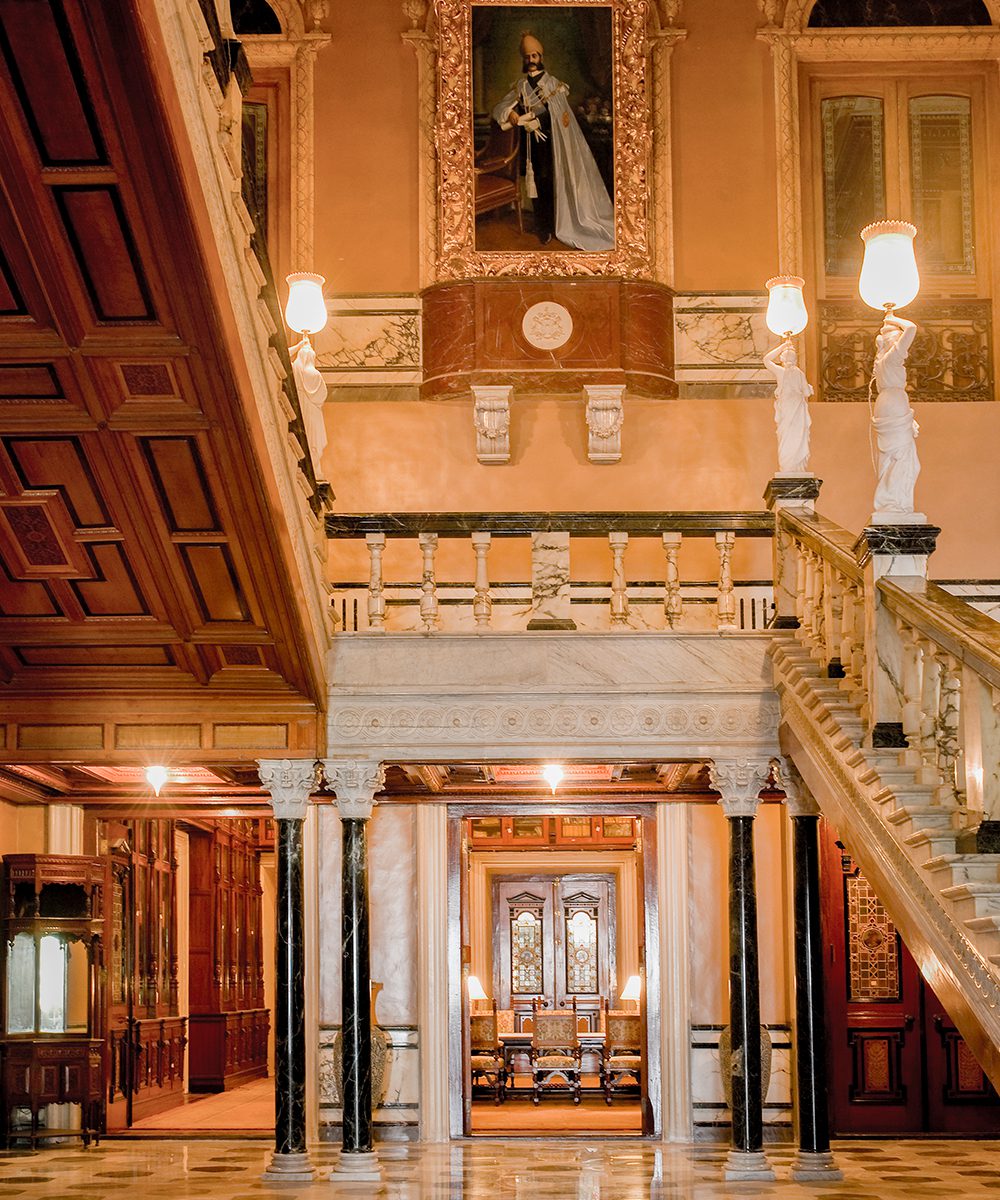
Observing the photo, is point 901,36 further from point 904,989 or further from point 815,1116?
point 815,1116

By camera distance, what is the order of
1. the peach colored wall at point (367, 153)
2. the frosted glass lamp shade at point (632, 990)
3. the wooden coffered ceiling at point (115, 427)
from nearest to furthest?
the wooden coffered ceiling at point (115, 427), the peach colored wall at point (367, 153), the frosted glass lamp shade at point (632, 990)

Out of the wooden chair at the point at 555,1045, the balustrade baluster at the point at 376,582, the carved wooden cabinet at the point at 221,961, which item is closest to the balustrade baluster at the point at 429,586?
the balustrade baluster at the point at 376,582

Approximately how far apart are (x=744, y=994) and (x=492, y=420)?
4320 mm

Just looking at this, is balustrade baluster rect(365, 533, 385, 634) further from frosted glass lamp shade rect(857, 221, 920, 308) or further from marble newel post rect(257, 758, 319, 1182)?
frosted glass lamp shade rect(857, 221, 920, 308)

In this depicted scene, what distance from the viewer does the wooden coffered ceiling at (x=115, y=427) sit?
610 centimetres

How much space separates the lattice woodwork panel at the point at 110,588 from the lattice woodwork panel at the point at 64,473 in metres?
0.21

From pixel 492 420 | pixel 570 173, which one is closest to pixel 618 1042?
pixel 492 420

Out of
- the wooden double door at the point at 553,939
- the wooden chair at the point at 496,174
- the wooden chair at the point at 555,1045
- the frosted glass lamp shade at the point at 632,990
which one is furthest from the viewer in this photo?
the wooden double door at the point at 553,939

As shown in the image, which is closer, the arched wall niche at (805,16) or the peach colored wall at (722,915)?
the peach colored wall at (722,915)

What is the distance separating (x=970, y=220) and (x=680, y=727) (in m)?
5.07

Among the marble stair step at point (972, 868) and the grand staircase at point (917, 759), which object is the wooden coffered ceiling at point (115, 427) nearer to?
the grand staircase at point (917, 759)

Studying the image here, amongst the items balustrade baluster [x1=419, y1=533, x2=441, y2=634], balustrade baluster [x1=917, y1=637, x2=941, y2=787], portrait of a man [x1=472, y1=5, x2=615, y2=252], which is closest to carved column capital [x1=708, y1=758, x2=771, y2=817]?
balustrade baluster [x1=419, y1=533, x2=441, y2=634]

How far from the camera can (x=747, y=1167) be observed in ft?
30.4

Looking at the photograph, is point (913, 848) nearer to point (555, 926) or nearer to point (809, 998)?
point (809, 998)
